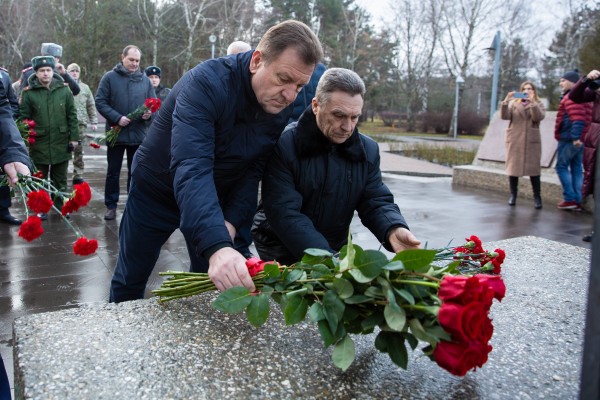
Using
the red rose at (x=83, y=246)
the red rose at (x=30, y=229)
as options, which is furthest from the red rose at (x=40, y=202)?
the red rose at (x=83, y=246)

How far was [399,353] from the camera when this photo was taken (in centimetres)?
143

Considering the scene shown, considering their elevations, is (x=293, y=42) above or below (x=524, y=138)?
above

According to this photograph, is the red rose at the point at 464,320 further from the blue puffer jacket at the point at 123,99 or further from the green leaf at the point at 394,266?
the blue puffer jacket at the point at 123,99

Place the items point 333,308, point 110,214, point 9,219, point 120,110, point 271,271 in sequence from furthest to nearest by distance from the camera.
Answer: point 120,110 → point 110,214 → point 9,219 → point 271,271 → point 333,308

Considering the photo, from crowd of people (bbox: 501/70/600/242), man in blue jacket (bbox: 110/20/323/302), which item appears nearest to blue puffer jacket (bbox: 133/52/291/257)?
man in blue jacket (bbox: 110/20/323/302)

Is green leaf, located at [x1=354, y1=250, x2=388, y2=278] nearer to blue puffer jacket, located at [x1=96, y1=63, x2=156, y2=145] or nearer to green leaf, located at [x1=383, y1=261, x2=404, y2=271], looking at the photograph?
green leaf, located at [x1=383, y1=261, x2=404, y2=271]

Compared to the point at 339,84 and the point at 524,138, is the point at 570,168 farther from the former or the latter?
the point at 339,84

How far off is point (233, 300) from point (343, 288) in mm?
323

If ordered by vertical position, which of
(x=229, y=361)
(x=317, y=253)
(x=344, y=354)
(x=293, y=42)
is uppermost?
(x=293, y=42)

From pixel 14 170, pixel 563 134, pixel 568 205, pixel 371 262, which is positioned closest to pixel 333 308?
pixel 371 262

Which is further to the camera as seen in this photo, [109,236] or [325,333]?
[109,236]

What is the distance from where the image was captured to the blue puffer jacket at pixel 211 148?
6.28ft

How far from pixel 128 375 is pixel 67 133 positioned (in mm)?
5950

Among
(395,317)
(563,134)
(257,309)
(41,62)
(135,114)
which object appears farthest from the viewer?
(563,134)
